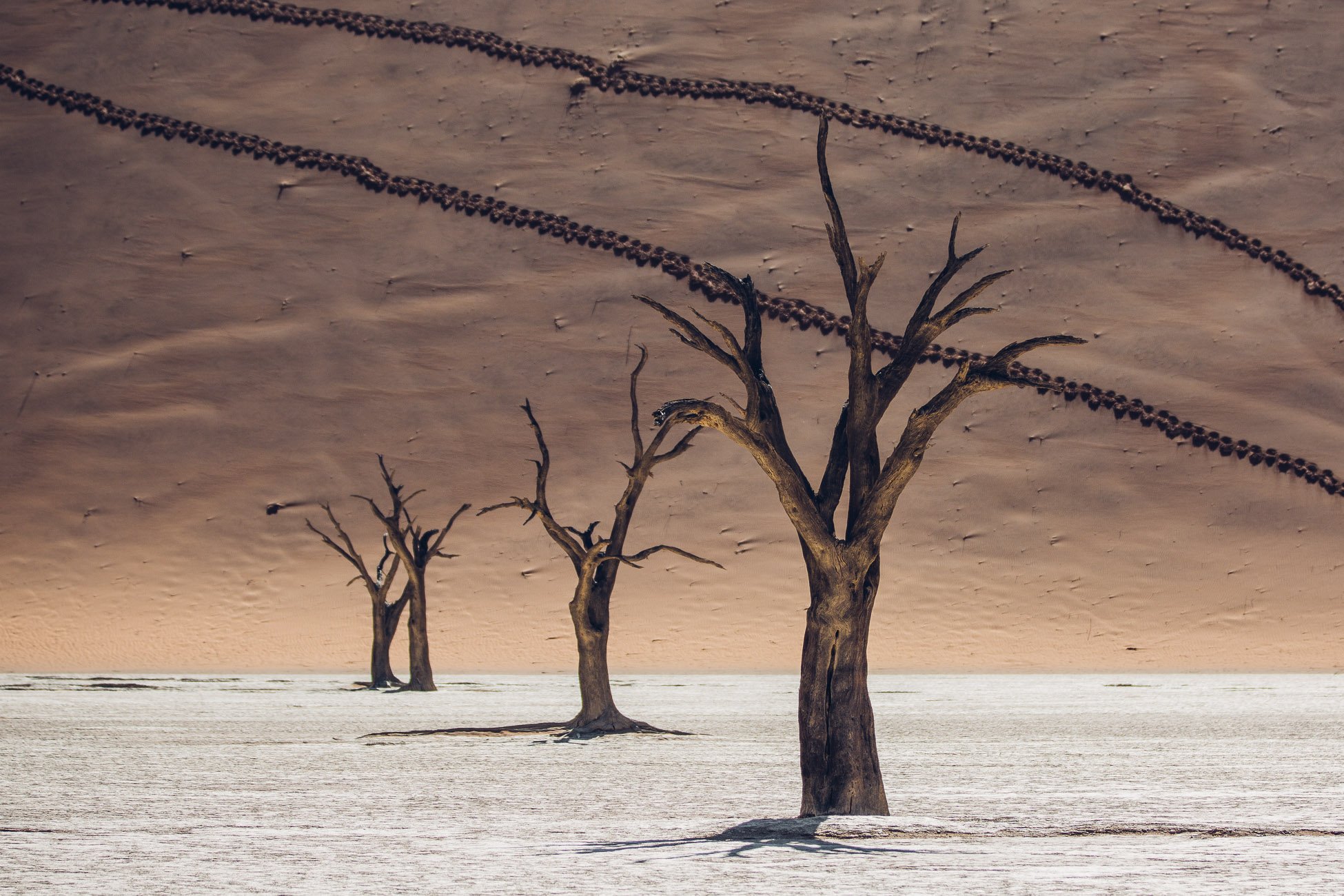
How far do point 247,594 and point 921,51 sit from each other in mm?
27898

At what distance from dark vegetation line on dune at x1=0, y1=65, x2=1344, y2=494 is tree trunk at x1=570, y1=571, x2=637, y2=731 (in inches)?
823

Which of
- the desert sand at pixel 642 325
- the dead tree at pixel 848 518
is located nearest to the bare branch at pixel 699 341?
the dead tree at pixel 848 518

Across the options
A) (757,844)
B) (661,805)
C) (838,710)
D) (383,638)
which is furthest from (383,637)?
(757,844)

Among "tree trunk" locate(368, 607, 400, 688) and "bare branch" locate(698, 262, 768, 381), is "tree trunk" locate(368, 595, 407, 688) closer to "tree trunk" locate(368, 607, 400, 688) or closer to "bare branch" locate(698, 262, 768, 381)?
"tree trunk" locate(368, 607, 400, 688)

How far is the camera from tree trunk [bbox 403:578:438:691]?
28.9 metres

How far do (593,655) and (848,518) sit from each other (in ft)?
33.8

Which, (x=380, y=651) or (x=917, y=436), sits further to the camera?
(x=380, y=651)

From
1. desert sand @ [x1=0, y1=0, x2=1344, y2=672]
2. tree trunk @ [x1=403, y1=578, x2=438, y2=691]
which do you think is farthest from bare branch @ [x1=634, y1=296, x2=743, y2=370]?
desert sand @ [x1=0, y1=0, x2=1344, y2=672]

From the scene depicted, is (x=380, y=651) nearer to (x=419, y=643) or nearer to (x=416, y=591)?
(x=419, y=643)

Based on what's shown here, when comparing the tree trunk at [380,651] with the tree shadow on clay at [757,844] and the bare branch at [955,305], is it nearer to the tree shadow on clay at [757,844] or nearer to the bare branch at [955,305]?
the bare branch at [955,305]

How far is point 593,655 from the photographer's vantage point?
2011 cm

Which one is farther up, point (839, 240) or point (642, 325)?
point (642, 325)

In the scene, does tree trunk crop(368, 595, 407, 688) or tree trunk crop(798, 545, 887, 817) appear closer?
tree trunk crop(798, 545, 887, 817)

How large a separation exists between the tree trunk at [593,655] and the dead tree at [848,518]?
9.34 metres
